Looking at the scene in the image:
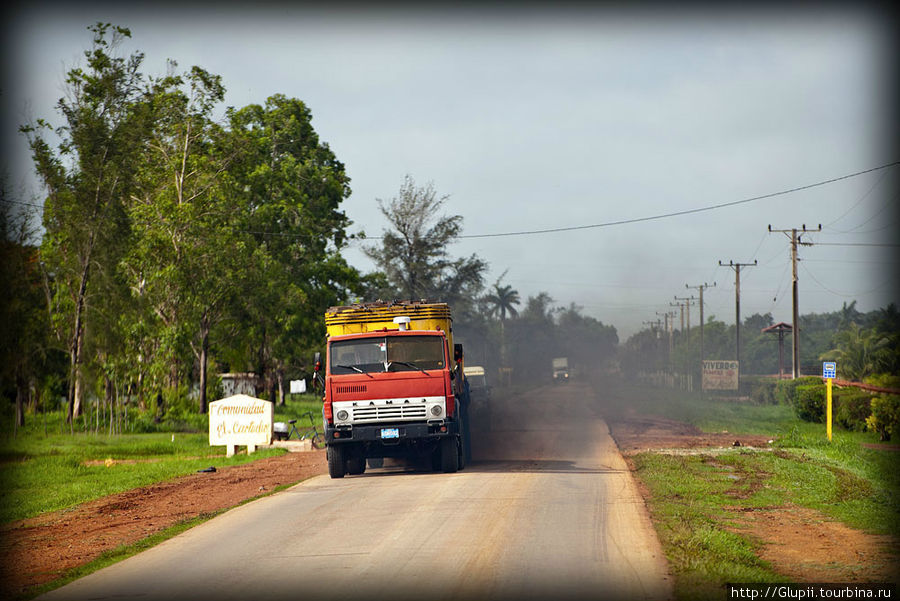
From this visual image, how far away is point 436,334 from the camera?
19.8m

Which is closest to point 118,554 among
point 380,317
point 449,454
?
point 449,454

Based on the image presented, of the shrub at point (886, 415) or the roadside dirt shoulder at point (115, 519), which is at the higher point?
the shrub at point (886, 415)

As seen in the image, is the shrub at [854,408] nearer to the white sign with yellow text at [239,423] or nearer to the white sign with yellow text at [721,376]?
the white sign with yellow text at [239,423]

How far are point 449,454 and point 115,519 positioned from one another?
6934 mm

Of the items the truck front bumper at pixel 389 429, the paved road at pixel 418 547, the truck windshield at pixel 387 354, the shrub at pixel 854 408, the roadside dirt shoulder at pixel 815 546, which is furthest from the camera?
the shrub at pixel 854 408

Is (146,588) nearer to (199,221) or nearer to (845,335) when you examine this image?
(199,221)

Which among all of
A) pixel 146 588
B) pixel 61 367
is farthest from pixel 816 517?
pixel 61 367

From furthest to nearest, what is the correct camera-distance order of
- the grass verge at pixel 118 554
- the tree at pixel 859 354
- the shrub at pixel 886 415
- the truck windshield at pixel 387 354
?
the tree at pixel 859 354 → the shrub at pixel 886 415 → the truck windshield at pixel 387 354 → the grass verge at pixel 118 554

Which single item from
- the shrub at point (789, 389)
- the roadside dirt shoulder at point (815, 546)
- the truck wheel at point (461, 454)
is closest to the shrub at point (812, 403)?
the shrub at point (789, 389)

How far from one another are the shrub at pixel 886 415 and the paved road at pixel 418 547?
12.6 m

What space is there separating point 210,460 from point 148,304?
54.3 feet

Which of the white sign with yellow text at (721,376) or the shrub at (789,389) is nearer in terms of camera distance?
the shrub at (789,389)

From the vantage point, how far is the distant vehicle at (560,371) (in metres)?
115

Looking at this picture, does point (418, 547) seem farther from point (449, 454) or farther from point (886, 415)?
point (886, 415)
